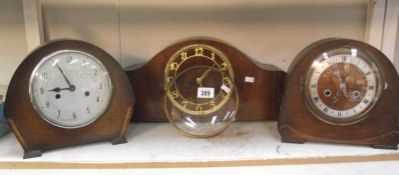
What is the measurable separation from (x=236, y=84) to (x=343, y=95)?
0.22 meters

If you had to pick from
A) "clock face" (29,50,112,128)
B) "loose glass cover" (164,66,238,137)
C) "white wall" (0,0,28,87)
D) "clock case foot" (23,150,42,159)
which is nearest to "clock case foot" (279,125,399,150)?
"loose glass cover" (164,66,238,137)

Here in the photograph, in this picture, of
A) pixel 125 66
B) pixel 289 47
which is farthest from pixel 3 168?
pixel 289 47

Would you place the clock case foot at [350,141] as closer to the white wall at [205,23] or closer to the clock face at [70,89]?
the white wall at [205,23]

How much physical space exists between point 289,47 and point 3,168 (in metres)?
0.65

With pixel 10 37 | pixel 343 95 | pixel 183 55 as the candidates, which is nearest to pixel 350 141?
pixel 343 95

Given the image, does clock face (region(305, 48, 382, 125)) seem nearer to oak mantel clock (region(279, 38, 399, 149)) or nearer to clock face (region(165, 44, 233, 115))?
oak mantel clock (region(279, 38, 399, 149))

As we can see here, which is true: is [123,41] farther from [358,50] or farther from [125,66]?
[358,50]

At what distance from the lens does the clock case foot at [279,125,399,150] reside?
0.66 meters

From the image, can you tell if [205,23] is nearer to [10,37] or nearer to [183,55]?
[183,55]

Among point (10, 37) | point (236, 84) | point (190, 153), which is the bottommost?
point (190, 153)

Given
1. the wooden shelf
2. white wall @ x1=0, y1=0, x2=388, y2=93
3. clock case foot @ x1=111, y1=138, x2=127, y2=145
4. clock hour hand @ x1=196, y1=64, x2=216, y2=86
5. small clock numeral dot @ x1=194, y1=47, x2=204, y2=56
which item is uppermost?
white wall @ x1=0, y1=0, x2=388, y2=93

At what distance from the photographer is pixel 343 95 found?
67 cm

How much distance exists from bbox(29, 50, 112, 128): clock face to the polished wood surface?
0.11 m

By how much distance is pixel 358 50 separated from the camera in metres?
0.65
